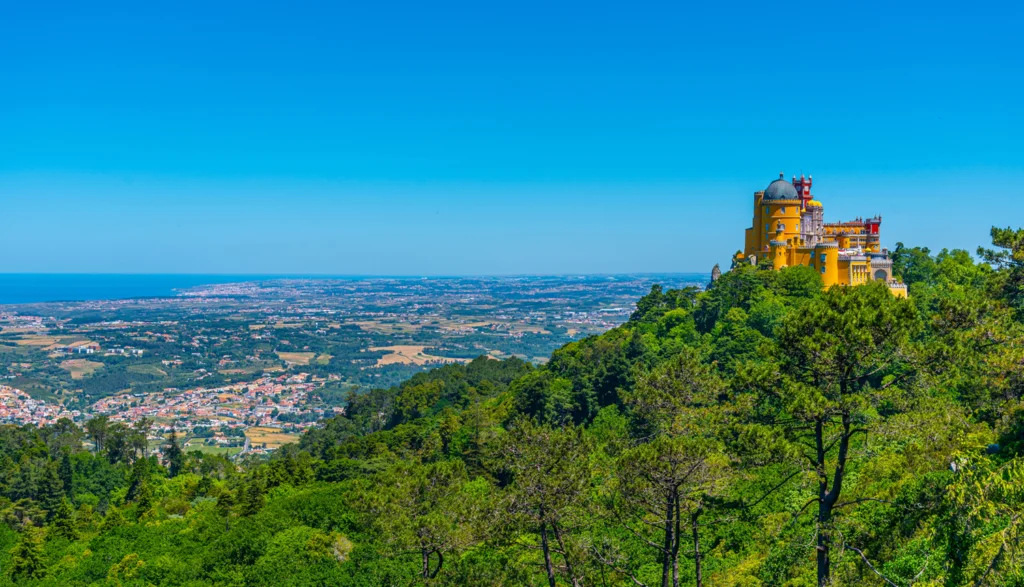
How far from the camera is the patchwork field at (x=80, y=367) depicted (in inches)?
5477

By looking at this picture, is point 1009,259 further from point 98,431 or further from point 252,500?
point 98,431

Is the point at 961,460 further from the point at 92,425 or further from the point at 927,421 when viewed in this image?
the point at 92,425

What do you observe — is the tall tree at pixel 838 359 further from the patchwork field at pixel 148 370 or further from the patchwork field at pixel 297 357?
the patchwork field at pixel 297 357

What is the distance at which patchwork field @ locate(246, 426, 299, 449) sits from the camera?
88625 millimetres

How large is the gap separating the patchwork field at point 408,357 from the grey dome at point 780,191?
110 meters

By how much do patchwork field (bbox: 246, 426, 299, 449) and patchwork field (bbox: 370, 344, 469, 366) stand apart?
57.6 meters

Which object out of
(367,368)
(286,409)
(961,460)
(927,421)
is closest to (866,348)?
(927,421)

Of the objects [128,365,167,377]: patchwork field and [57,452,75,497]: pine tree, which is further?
[128,365,167,377]: patchwork field

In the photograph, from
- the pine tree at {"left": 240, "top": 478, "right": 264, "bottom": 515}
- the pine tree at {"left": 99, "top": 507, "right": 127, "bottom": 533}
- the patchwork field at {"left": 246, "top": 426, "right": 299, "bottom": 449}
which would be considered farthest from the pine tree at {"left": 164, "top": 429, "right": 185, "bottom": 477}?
the patchwork field at {"left": 246, "top": 426, "right": 299, "bottom": 449}

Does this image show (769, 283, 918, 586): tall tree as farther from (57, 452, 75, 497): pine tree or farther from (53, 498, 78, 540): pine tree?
(57, 452, 75, 497): pine tree

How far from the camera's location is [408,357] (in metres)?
164

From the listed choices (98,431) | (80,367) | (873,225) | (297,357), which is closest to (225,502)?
(98,431)

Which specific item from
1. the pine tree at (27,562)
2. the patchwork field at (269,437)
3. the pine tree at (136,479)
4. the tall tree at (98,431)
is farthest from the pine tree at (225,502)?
the patchwork field at (269,437)

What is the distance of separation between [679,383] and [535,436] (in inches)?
131
